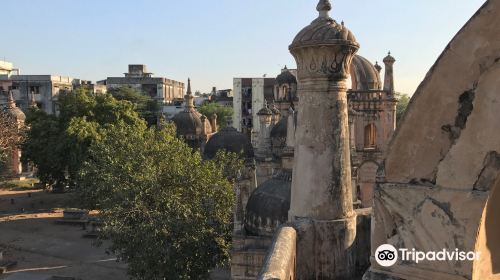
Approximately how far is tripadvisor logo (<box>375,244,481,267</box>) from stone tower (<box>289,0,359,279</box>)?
187 cm

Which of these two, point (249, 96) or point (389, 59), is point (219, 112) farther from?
point (389, 59)

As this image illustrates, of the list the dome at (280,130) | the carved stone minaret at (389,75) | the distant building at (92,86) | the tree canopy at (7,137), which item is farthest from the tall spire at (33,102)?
the carved stone minaret at (389,75)

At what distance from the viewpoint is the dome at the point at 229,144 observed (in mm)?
23859

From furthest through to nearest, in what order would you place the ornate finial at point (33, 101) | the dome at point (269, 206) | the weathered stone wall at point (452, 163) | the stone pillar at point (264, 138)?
1. the ornate finial at point (33, 101)
2. the stone pillar at point (264, 138)
3. the dome at point (269, 206)
4. the weathered stone wall at point (452, 163)

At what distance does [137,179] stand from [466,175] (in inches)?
453

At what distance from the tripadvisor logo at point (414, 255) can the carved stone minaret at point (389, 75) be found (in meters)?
22.9

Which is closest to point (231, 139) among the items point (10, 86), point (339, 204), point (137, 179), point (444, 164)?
point (137, 179)

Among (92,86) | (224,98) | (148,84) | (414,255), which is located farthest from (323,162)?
(224,98)

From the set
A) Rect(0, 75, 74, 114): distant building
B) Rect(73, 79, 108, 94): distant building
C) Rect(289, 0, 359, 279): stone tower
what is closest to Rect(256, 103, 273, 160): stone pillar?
Rect(289, 0, 359, 279): stone tower

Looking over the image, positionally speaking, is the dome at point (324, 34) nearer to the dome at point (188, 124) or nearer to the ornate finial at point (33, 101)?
the dome at point (188, 124)

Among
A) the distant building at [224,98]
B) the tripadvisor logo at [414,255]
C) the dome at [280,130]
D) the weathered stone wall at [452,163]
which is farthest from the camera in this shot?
the distant building at [224,98]

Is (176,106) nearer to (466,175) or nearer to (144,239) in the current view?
(144,239)

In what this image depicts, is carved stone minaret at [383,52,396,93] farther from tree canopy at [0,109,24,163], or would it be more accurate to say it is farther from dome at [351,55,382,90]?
tree canopy at [0,109,24,163]

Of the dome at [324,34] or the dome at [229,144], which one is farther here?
the dome at [229,144]
